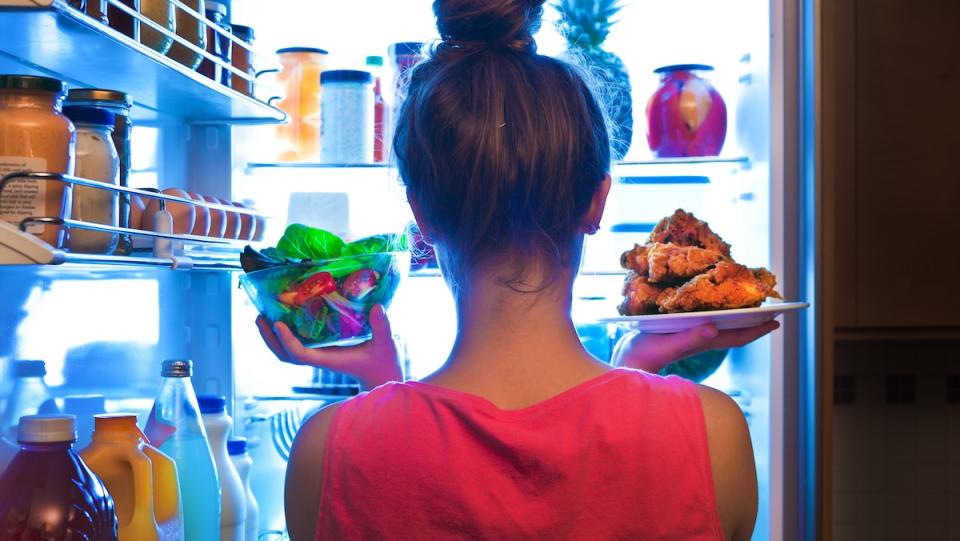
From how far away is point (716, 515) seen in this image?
0.76 m

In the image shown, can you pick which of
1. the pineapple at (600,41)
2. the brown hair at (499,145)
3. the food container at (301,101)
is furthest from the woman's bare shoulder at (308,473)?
the food container at (301,101)

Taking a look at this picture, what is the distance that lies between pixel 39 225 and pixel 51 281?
0.92 ft

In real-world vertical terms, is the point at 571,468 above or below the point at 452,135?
below

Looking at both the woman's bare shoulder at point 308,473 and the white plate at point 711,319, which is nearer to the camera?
the woman's bare shoulder at point 308,473

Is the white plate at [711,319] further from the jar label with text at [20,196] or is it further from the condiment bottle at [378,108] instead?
the condiment bottle at [378,108]

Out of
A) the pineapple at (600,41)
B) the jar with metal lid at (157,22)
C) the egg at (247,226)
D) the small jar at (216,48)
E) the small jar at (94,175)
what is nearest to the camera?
the small jar at (94,175)

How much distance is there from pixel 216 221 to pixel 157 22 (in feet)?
1.01

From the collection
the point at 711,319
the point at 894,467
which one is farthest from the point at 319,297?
the point at 894,467

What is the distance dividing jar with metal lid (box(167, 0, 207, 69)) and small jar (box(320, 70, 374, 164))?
45cm

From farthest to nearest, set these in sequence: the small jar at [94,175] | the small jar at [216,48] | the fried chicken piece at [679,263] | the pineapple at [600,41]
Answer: the pineapple at [600,41] → the small jar at [216,48] → the fried chicken piece at [679,263] → the small jar at [94,175]

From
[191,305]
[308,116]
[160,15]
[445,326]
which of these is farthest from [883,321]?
[160,15]

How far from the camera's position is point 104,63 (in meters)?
1.02

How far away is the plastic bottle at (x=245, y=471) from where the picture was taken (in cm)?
138

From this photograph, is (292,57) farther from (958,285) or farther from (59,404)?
(958,285)
